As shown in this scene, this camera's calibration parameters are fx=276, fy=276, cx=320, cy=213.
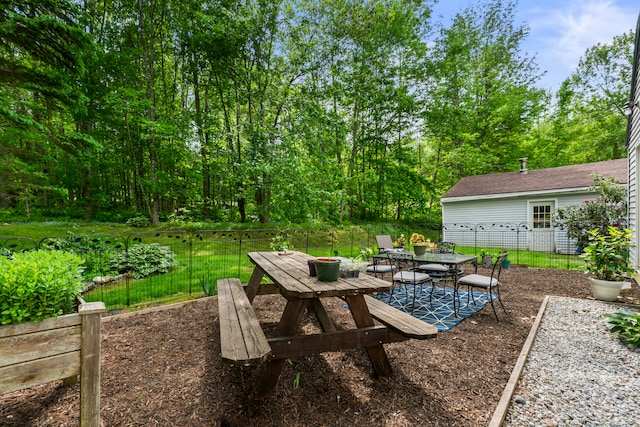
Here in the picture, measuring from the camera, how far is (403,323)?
2.22 metres

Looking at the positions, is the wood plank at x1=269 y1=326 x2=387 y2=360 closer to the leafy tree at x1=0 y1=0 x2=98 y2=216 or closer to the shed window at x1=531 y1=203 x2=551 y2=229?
the leafy tree at x1=0 y1=0 x2=98 y2=216

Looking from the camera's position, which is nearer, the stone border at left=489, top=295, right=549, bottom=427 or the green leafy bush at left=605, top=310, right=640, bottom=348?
the stone border at left=489, top=295, right=549, bottom=427

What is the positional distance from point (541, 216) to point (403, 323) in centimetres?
1223

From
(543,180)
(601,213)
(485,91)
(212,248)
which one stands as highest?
(485,91)

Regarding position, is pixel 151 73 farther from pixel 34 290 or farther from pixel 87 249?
pixel 34 290

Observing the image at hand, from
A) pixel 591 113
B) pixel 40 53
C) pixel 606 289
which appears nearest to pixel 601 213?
pixel 606 289

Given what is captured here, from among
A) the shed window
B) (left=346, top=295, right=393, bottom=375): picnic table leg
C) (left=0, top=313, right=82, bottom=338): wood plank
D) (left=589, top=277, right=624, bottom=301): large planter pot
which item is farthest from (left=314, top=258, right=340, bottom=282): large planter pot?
the shed window

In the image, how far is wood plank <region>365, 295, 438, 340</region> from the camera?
6.58 ft

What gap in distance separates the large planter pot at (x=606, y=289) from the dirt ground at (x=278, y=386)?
2.45 metres

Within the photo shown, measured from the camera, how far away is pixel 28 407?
1915mm

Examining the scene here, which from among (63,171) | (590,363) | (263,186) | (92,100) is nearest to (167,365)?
(590,363)

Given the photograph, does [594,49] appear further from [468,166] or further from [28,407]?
[28,407]

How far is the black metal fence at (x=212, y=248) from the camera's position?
184 inches

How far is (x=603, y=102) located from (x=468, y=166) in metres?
10.1
